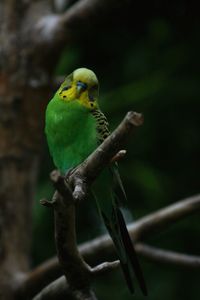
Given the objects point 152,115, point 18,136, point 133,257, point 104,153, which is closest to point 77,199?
point 104,153

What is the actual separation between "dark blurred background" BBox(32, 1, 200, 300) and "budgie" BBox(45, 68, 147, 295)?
1.27 meters

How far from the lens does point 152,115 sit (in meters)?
4.41

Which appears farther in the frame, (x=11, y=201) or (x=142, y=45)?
(x=142, y=45)

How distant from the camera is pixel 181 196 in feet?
14.4

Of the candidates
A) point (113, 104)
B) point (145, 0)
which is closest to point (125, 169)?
point (113, 104)

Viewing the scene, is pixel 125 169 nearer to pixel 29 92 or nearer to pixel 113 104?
pixel 113 104

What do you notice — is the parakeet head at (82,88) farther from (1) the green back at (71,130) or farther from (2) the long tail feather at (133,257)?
(2) the long tail feather at (133,257)

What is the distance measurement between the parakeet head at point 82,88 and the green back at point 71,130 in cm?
2

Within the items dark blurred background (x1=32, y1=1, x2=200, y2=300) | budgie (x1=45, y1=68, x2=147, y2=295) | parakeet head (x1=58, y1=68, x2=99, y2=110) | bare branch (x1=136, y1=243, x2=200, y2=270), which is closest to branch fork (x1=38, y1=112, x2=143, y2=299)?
budgie (x1=45, y1=68, x2=147, y2=295)

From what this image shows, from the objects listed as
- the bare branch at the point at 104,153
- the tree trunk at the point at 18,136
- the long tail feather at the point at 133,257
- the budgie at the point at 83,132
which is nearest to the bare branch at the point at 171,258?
the budgie at the point at 83,132

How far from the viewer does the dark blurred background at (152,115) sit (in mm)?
4191

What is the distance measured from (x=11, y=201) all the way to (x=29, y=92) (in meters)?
0.59

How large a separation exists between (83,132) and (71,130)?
52 mm

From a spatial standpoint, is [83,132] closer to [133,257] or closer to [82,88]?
[82,88]
